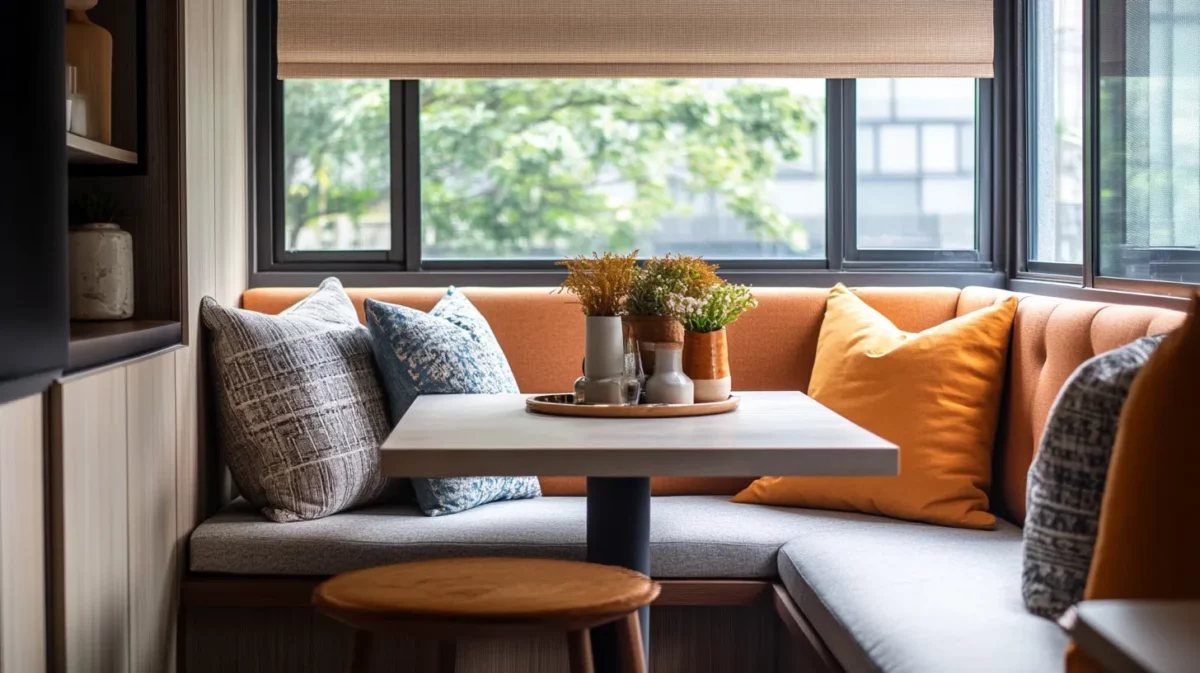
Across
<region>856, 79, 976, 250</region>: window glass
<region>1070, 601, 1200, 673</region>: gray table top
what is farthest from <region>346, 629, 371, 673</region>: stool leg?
<region>856, 79, 976, 250</region>: window glass

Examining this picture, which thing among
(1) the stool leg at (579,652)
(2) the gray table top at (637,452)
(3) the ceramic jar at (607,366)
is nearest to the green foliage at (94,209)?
(2) the gray table top at (637,452)

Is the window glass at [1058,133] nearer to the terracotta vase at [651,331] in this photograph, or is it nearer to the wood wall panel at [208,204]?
the terracotta vase at [651,331]

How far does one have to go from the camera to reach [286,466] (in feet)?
8.68

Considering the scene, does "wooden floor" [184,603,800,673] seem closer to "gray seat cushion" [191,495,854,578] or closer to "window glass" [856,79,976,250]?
"gray seat cushion" [191,495,854,578]

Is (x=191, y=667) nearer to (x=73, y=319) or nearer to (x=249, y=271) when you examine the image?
(x=73, y=319)

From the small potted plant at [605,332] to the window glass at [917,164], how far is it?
1386 millimetres

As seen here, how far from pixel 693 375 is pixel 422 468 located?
0.72 meters

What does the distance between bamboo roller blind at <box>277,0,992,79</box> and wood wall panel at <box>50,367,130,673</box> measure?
1.39 m

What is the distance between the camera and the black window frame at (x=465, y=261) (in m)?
3.39

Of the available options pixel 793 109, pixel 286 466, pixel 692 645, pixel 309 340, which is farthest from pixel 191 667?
pixel 793 109

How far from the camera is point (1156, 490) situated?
58.8 inches

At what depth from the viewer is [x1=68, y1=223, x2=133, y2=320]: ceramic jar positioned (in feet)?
8.07

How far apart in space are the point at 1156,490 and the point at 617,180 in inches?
107

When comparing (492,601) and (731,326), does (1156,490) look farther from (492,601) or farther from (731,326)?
(731,326)
